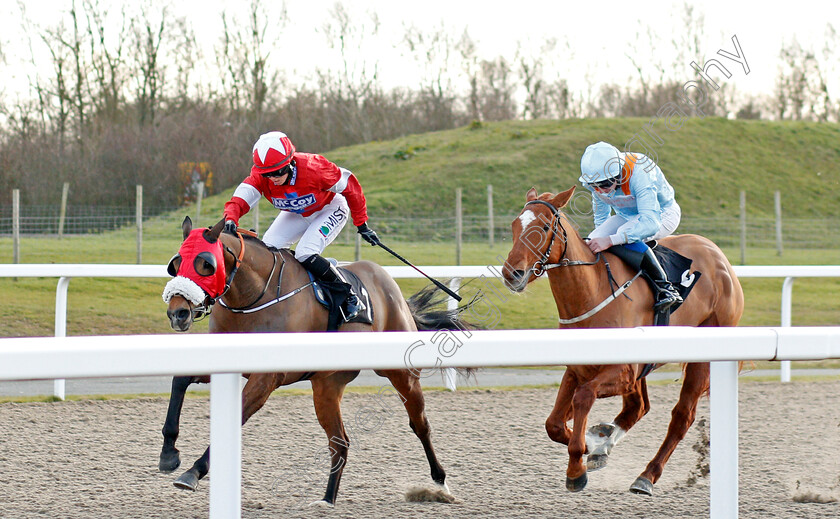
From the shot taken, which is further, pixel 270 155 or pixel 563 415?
pixel 270 155

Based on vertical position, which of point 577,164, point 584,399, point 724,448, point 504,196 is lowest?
point 584,399

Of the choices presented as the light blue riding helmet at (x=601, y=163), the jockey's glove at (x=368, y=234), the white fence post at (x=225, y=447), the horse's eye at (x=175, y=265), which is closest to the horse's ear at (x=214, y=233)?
the horse's eye at (x=175, y=265)

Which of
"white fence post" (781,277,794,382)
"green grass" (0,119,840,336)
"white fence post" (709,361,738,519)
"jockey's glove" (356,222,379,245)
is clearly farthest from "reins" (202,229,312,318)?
"green grass" (0,119,840,336)

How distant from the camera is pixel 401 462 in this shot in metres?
4.47

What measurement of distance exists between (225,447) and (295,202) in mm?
2946

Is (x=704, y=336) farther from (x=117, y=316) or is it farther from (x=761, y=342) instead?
(x=117, y=316)

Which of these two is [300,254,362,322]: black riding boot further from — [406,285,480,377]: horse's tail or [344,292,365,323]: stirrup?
[406,285,480,377]: horse's tail

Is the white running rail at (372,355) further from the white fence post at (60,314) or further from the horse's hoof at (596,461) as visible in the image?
the white fence post at (60,314)

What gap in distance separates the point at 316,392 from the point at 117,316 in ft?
23.5

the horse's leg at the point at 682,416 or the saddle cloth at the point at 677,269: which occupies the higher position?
the saddle cloth at the point at 677,269

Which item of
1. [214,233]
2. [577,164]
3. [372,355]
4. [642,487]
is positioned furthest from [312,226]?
[577,164]

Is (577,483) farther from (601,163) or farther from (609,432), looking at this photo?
(601,163)

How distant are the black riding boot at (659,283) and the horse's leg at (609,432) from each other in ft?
1.45

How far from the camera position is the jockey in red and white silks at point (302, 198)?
408 centimetres
